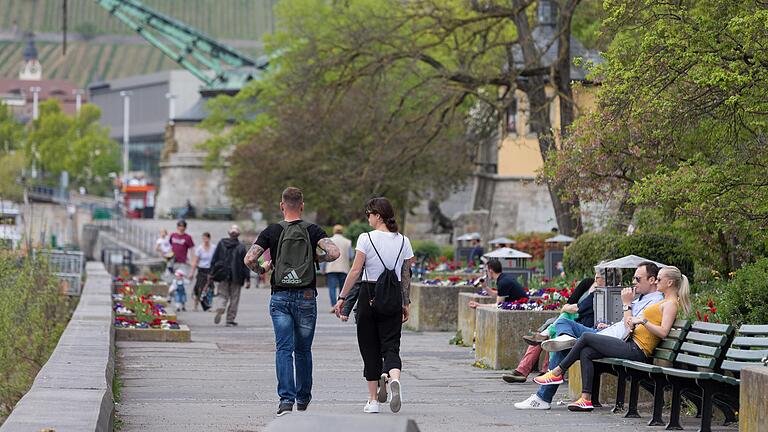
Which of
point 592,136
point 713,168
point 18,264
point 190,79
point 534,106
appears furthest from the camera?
point 190,79

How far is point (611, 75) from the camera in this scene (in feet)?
52.1

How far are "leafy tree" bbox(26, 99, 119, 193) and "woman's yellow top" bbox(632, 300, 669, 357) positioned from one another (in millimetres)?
123167

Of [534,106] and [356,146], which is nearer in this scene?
[534,106]

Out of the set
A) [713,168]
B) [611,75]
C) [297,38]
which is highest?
[297,38]

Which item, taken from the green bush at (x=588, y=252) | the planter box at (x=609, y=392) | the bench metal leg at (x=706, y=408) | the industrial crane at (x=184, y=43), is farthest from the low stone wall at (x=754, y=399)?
the industrial crane at (x=184, y=43)

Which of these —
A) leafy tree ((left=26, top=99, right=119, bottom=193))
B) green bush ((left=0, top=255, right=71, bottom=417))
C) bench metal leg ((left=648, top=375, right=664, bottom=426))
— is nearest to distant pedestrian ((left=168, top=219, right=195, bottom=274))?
green bush ((left=0, top=255, right=71, bottom=417))

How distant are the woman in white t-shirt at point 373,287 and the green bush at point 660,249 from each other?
815 centimetres

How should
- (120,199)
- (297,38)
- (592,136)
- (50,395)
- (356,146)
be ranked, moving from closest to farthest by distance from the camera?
(50,395)
(592,136)
(356,146)
(297,38)
(120,199)

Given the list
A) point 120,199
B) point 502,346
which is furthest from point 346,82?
point 120,199

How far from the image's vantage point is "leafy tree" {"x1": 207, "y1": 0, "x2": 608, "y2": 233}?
103 ft

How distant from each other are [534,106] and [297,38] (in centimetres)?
3368

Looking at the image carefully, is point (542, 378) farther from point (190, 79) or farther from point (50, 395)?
point (190, 79)

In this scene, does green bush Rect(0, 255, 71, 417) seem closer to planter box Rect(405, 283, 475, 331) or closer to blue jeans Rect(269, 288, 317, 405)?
blue jeans Rect(269, 288, 317, 405)

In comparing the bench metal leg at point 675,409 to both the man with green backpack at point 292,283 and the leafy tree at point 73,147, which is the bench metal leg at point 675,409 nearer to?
the man with green backpack at point 292,283
